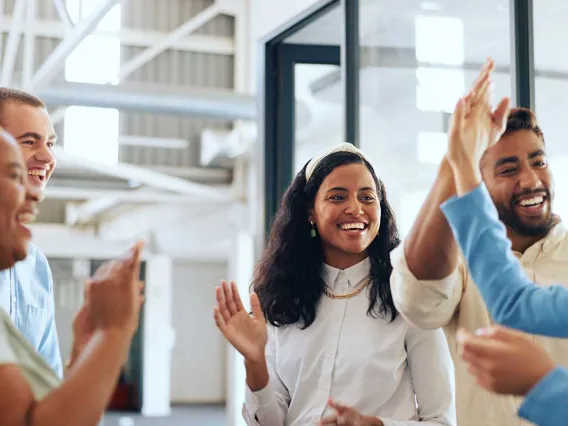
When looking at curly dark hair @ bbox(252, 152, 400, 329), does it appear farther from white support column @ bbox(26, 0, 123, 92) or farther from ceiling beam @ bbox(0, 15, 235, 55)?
ceiling beam @ bbox(0, 15, 235, 55)

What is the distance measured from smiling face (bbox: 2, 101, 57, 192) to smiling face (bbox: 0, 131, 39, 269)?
2.88 feet

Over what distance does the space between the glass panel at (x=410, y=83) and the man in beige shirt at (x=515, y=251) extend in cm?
207

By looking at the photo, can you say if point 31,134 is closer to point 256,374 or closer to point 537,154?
point 256,374

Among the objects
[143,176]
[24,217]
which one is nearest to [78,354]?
[24,217]

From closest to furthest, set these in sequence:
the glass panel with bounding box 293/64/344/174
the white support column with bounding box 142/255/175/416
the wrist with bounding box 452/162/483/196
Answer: the wrist with bounding box 452/162/483/196, the glass panel with bounding box 293/64/344/174, the white support column with bounding box 142/255/175/416

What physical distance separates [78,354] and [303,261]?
3.39 feet

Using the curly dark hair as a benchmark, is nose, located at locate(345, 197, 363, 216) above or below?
above

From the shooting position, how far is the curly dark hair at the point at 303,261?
2.46 meters

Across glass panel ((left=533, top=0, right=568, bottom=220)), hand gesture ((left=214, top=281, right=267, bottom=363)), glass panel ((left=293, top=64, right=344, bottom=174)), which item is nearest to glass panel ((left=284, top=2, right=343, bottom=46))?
glass panel ((left=293, top=64, right=344, bottom=174))

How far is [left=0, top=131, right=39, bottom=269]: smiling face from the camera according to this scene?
1547mm

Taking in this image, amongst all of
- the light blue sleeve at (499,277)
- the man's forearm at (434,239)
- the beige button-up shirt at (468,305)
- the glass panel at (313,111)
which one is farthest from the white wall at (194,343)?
the light blue sleeve at (499,277)

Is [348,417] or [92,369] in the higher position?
[92,369]

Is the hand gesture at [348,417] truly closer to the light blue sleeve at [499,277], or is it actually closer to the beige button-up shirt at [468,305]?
the beige button-up shirt at [468,305]

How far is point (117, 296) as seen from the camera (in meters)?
1.56
